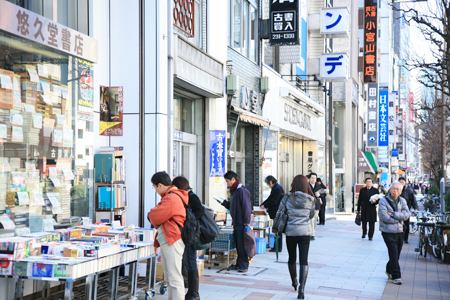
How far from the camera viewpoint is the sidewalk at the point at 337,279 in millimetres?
8680

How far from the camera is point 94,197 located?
9.21 m

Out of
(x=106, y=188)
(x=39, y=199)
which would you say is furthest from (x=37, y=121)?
(x=106, y=188)

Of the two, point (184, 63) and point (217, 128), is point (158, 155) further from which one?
point (217, 128)

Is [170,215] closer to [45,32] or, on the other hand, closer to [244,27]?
[45,32]

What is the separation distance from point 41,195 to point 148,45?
3473 mm

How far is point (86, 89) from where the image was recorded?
360 inches

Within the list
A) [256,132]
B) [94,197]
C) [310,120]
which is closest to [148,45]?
[94,197]

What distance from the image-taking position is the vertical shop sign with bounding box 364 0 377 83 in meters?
36.6

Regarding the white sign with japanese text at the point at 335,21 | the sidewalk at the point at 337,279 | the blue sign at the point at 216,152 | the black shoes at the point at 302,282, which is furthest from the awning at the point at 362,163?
the black shoes at the point at 302,282

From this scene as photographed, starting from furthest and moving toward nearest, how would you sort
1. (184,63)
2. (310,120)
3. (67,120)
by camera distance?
1. (310,120)
2. (184,63)
3. (67,120)

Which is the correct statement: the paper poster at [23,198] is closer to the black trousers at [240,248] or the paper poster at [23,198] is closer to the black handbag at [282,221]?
the black handbag at [282,221]

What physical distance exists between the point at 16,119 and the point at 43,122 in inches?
25.7

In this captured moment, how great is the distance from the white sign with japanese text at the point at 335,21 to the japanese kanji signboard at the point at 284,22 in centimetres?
605

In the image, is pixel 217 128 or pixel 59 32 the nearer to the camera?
pixel 59 32
